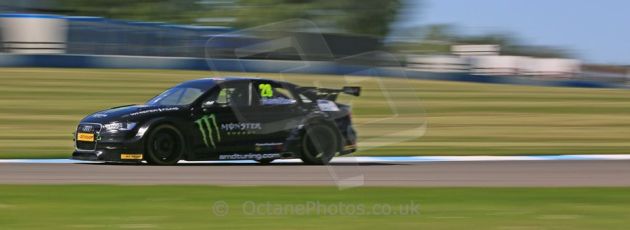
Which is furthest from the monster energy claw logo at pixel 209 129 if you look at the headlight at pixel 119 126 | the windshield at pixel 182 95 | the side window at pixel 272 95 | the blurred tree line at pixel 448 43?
the blurred tree line at pixel 448 43

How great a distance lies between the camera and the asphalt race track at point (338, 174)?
11.6m

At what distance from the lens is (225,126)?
45.2 ft

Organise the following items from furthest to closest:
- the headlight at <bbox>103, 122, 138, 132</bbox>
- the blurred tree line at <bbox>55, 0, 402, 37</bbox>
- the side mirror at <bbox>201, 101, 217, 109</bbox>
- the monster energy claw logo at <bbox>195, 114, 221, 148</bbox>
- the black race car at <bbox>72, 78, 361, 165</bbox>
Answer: the blurred tree line at <bbox>55, 0, 402, 37</bbox>
the side mirror at <bbox>201, 101, 217, 109</bbox>
the monster energy claw logo at <bbox>195, 114, 221, 148</bbox>
the black race car at <bbox>72, 78, 361, 165</bbox>
the headlight at <bbox>103, 122, 138, 132</bbox>

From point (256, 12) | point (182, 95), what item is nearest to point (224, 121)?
point (182, 95)

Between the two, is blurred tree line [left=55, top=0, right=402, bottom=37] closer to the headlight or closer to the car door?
the car door

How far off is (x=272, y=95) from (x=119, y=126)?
6.90ft

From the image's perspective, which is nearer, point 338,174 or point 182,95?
point 338,174

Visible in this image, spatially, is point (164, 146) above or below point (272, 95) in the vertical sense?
below

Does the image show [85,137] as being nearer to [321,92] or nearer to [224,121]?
[224,121]

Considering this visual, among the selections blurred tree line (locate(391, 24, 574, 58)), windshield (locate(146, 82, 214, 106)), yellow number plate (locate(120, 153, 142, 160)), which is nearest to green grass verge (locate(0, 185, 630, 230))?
yellow number plate (locate(120, 153, 142, 160))

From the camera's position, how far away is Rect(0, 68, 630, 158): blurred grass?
15219 mm

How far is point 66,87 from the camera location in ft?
98.1

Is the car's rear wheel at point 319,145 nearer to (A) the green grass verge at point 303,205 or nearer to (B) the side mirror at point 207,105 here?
(B) the side mirror at point 207,105

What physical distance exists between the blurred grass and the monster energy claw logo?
1.24 meters
